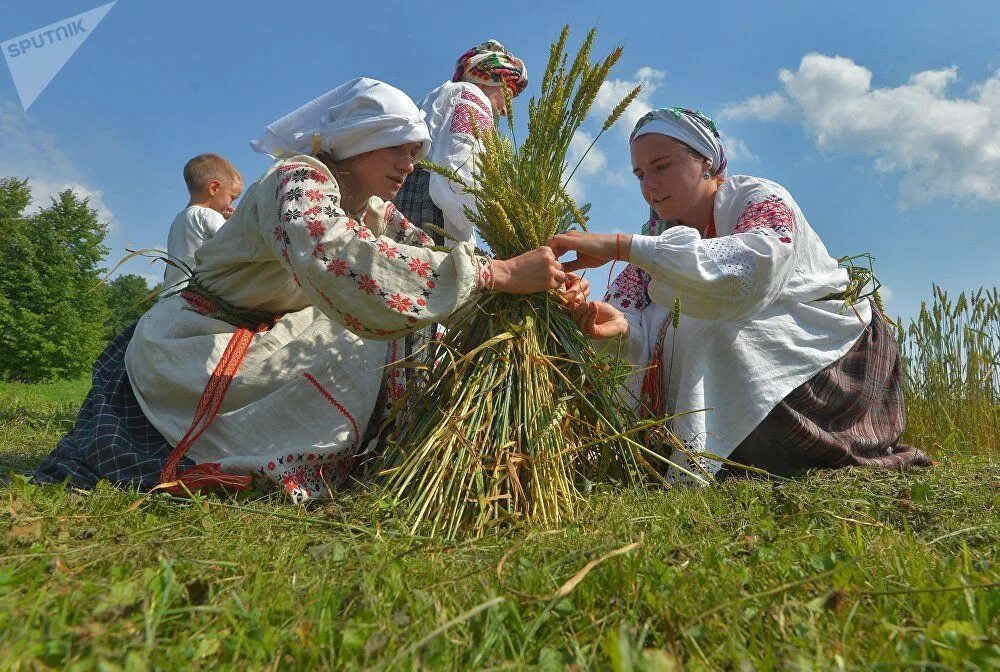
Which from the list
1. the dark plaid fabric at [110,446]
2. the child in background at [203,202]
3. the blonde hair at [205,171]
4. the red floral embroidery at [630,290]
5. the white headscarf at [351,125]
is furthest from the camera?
the blonde hair at [205,171]

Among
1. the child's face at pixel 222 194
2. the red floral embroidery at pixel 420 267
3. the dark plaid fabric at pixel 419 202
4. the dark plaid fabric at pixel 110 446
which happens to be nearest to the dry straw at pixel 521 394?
the red floral embroidery at pixel 420 267

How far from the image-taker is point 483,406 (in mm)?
1763

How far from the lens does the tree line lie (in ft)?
73.0

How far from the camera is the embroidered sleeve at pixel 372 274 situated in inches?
68.9

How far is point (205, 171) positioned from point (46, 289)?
79.4ft

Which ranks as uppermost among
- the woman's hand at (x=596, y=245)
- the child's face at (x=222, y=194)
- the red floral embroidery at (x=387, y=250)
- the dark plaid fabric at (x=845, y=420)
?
the child's face at (x=222, y=194)

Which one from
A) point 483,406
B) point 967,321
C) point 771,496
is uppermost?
point 967,321

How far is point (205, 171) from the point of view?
398 cm

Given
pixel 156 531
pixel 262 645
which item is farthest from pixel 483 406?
pixel 262 645

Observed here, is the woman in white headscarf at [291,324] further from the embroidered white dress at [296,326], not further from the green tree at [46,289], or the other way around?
the green tree at [46,289]

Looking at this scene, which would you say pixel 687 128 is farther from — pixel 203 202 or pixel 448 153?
pixel 203 202

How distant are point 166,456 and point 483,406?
112cm

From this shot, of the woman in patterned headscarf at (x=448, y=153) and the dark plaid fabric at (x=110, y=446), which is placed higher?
the woman in patterned headscarf at (x=448, y=153)

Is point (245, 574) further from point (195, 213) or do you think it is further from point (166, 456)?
point (195, 213)
